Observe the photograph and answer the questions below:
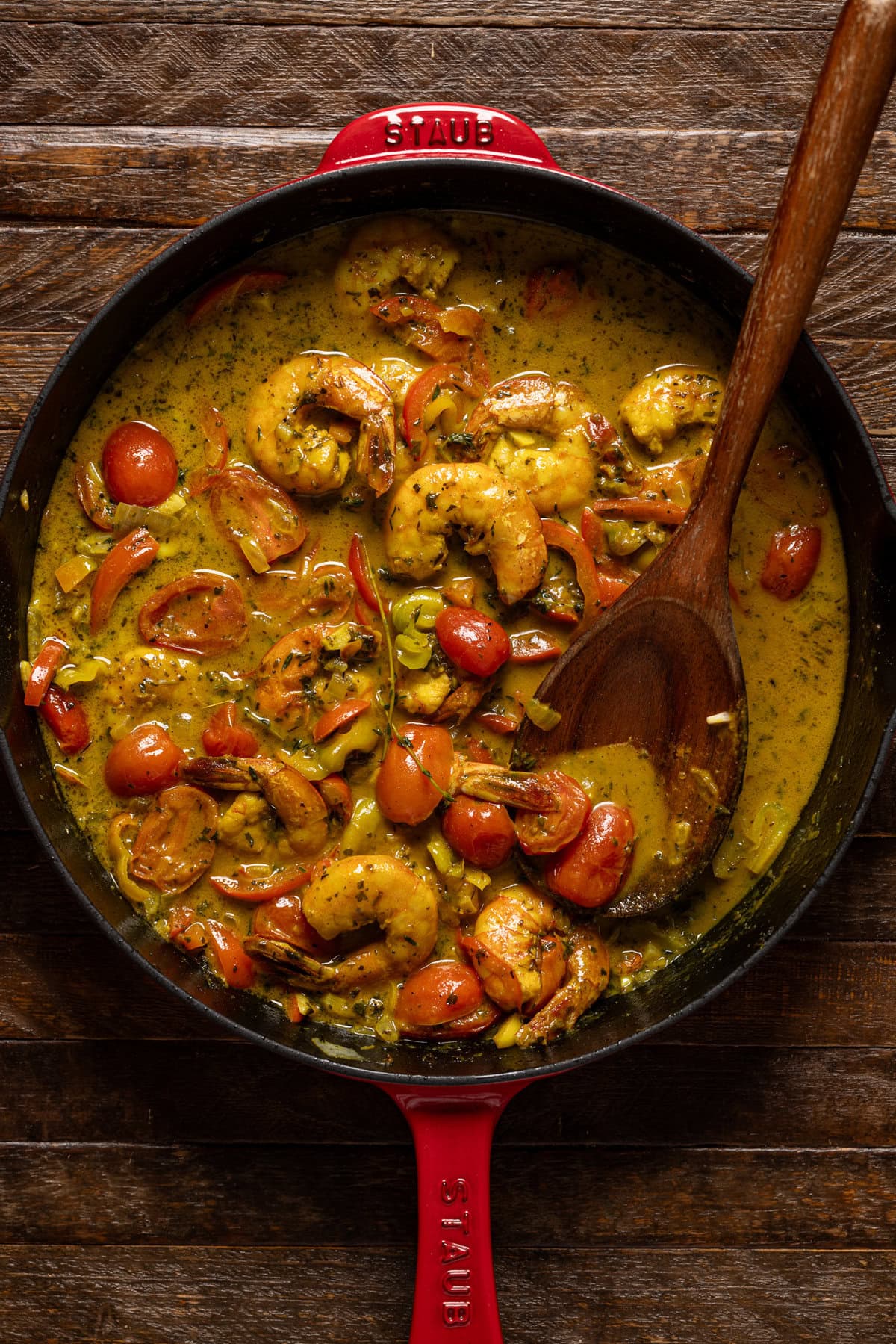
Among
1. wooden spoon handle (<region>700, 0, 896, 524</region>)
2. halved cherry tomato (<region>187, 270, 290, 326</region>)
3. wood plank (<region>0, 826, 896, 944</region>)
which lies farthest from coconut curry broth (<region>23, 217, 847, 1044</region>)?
wooden spoon handle (<region>700, 0, 896, 524</region>)

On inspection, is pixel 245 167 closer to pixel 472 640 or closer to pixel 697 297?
pixel 697 297

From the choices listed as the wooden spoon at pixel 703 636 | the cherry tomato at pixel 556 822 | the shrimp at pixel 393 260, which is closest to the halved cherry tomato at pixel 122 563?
the shrimp at pixel 393 260

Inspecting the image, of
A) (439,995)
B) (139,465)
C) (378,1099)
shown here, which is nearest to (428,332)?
(139,465)

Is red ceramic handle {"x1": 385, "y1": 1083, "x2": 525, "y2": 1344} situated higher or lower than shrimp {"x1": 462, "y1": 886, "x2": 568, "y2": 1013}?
lower

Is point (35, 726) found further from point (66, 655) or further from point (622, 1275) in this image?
point (622, 1275)

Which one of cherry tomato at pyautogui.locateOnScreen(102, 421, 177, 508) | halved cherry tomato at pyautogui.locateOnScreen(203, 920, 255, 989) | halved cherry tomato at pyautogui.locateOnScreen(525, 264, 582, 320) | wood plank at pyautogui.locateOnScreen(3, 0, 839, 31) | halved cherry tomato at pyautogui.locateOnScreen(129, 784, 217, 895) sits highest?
wood plank at pyautogui.locateOnScreen(3, 0, 839, 31)

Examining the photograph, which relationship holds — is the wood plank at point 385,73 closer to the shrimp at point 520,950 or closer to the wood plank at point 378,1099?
the shrimp at point 520,950

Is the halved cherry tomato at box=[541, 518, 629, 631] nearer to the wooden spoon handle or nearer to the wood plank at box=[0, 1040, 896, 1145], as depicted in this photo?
the wooden spoon handle

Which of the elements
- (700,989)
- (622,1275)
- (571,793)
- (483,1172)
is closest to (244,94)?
(571,793)
